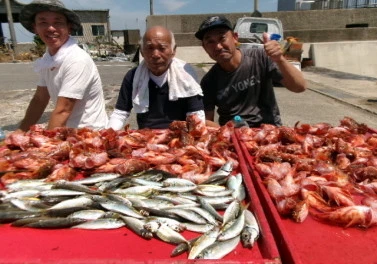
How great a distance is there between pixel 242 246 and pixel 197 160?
98 centimetres

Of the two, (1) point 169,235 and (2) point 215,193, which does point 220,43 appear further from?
(1) point 169,235

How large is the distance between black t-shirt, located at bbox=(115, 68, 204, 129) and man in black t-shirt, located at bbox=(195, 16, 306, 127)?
0.34 m

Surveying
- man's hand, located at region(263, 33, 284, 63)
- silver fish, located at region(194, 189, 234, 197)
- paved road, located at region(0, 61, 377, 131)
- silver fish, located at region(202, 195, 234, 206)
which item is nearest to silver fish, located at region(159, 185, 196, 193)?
silver fish, located at region(194, 189, 234, 197)

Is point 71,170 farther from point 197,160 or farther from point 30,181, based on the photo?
point 197,160

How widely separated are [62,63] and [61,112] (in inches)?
20.2

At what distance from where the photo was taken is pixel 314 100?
399 inches

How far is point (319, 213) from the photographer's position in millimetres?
1663

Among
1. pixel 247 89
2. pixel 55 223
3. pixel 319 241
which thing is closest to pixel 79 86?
pixel 247 89

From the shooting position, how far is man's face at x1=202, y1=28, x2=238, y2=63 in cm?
341

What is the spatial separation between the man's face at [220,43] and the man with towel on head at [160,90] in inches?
14.0

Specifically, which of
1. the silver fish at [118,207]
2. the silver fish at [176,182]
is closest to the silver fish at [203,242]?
the silver fish at [118,207]

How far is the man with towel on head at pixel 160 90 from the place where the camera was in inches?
132

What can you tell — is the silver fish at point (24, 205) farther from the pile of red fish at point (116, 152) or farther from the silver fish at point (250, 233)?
the silver fish at point (250, 233)

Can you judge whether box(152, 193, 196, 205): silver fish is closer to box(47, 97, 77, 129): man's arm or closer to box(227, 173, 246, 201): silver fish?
box(227, 173, 246, 201): silver fish
